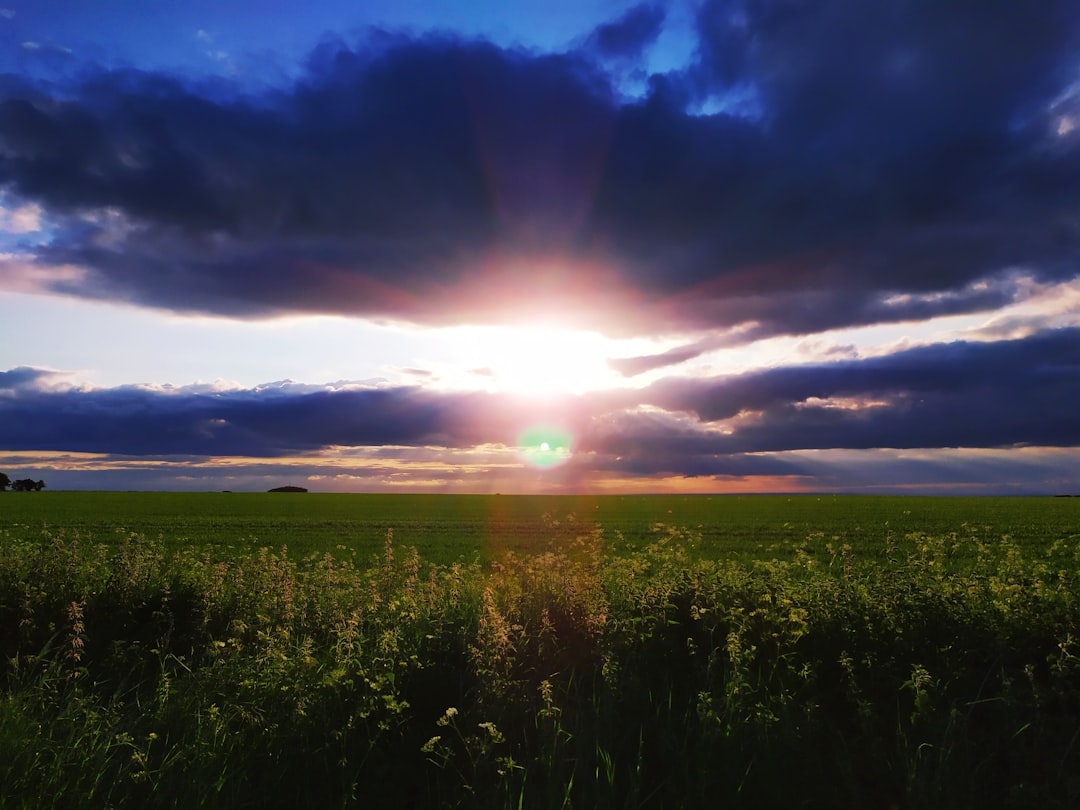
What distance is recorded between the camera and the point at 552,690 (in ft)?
24.9

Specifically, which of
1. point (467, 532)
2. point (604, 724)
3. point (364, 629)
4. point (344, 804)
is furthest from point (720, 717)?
point (467, 532)

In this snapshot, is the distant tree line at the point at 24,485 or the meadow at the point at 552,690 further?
the distant tree line at the point at 24,485

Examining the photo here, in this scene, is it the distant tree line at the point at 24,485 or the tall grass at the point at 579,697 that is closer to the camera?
the tall grass at the point at 579,697

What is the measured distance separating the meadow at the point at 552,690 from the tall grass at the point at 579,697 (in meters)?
0.03

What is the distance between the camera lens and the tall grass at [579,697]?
6121mm

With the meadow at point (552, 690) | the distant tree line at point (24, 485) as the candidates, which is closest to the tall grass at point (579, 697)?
the meadow at point (552, 690)

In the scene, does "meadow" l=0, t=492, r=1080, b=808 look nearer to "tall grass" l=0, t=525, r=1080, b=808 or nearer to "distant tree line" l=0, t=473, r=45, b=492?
"tall grass" l=0, t=525, r=1080, b=808

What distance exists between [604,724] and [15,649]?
8534mm

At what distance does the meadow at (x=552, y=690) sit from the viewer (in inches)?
242

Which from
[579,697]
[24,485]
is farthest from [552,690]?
[24,485]

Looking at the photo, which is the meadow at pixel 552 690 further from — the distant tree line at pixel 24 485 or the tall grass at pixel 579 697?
the distant tree line at pixel 24 485

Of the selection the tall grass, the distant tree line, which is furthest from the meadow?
the distant tree line

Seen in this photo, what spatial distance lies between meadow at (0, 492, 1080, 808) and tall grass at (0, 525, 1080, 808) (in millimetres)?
28

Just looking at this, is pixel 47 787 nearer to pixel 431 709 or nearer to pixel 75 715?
pixel 75 715
